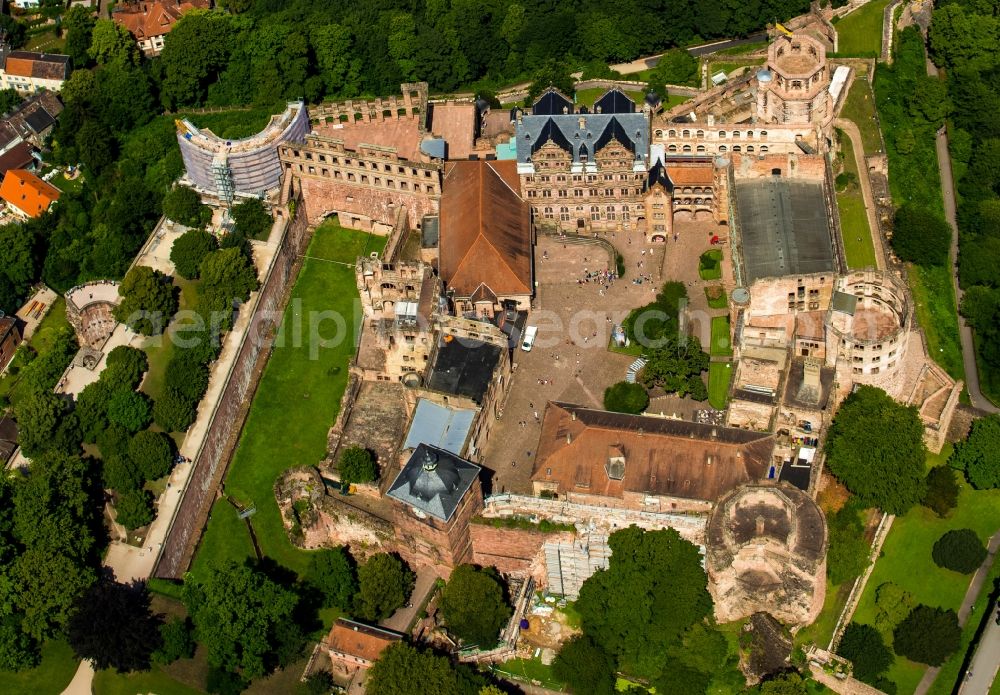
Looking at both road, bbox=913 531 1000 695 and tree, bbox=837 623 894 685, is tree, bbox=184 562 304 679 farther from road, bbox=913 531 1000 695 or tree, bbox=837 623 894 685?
road, bbox=913 531 1000 695

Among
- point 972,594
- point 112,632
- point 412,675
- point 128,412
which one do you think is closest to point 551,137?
point 128,412

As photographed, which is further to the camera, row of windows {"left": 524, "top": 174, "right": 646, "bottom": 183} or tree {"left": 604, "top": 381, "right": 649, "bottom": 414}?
row of windows {"left": 524, "top": 174, "right": 646, "bottom": 183}

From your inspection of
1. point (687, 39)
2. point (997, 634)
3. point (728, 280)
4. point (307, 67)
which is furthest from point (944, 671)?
point (307, 67)

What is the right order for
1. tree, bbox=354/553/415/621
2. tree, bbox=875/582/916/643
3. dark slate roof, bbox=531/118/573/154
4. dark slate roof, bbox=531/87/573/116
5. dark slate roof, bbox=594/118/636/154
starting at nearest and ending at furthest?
tree, bbox=875/582/916/643, tree, bbox=354/553/415/621, dark slate roof, bbox=594/118/636/154, dark slate roof, bbox=531/118/573/154, dark slate roof, bbox=531/87/573/116

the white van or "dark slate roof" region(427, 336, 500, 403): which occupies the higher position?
the white van

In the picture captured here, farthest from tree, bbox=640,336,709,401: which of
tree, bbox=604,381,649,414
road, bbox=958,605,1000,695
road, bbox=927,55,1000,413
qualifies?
road, bbox=958,605,1000,695

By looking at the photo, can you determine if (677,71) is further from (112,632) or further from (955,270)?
(112,632)

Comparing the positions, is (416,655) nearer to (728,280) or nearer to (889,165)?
(728,280)

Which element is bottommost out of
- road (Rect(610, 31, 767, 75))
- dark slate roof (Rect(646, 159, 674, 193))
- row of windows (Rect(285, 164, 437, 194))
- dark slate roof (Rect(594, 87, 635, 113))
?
row of windows (Rect(285, 164, 437, 194))

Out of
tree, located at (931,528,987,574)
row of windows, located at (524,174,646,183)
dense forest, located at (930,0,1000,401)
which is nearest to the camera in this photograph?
tree, located at (931,528,987,574)
